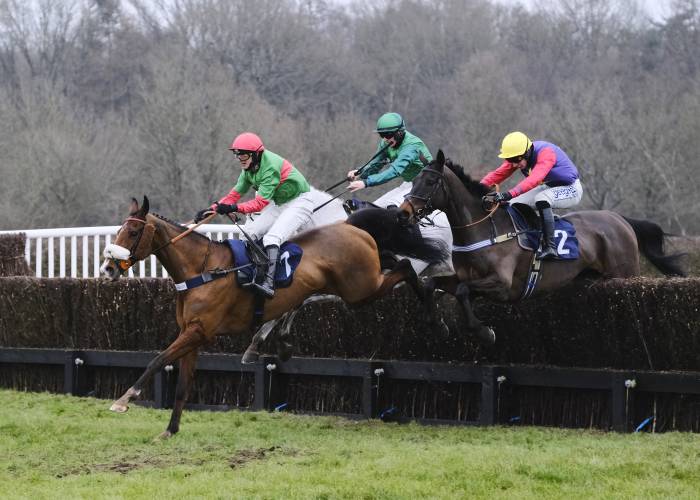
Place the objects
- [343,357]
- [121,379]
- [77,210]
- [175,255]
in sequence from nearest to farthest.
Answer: [175,255]
[343,357]
[121,379]
[77,210]

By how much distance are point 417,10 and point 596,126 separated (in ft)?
67.9

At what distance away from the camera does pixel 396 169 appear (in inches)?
365

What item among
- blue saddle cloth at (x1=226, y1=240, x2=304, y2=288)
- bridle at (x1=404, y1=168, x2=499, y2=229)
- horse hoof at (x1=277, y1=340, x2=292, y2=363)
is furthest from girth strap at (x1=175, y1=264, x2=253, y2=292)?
bridle at (x1=404, y1=168, x2=499, y2=229)

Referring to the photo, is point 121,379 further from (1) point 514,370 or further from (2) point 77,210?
(2) point 77,210

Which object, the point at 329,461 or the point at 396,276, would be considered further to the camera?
the point at 396,276

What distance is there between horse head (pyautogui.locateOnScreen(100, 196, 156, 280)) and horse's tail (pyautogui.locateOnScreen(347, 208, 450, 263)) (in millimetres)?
1918

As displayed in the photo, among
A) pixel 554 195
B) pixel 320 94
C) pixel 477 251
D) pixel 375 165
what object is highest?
pixel 320 94

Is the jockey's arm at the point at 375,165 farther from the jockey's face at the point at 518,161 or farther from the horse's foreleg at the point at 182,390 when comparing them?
the horse's foreleg at the point at 182,390

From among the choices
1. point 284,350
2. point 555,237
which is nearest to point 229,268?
point 284,350

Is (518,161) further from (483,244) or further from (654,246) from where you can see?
(654,246)

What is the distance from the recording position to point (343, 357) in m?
10.1

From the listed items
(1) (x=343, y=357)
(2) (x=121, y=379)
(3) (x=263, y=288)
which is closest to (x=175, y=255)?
(3) (x=263, y=288)

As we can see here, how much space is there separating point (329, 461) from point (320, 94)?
39.6 meters

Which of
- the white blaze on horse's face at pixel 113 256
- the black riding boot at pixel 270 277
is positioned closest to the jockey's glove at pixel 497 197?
the black riding boot at pixel 270 277
